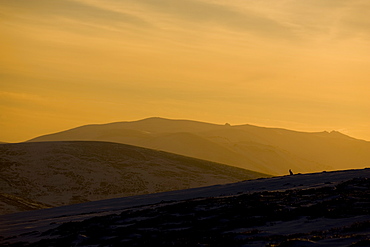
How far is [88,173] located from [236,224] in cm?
6452

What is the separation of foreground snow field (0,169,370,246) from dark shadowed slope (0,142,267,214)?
1190 inches

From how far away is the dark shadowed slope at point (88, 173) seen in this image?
246 feet

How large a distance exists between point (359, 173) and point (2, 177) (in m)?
55.9

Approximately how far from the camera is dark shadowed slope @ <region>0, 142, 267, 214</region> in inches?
2955

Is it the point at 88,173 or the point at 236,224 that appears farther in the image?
the point at 88,173

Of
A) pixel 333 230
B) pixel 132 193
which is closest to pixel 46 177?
pixel 132 193

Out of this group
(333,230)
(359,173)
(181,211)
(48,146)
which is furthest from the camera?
(48,146)

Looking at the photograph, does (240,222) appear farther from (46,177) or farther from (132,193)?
(46,177)

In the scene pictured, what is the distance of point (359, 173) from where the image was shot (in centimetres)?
4006

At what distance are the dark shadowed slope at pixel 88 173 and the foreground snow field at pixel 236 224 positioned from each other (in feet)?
99.1

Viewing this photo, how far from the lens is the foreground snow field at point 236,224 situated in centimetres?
2064

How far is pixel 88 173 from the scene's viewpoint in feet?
286

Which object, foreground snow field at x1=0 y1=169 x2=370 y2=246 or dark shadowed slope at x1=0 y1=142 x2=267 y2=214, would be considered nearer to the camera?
foreground snow field at x1=0 y1=169 x2=370 y2=246

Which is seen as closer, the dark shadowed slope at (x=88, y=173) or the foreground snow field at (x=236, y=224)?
the foreground snow field at (x=236, y=224)
